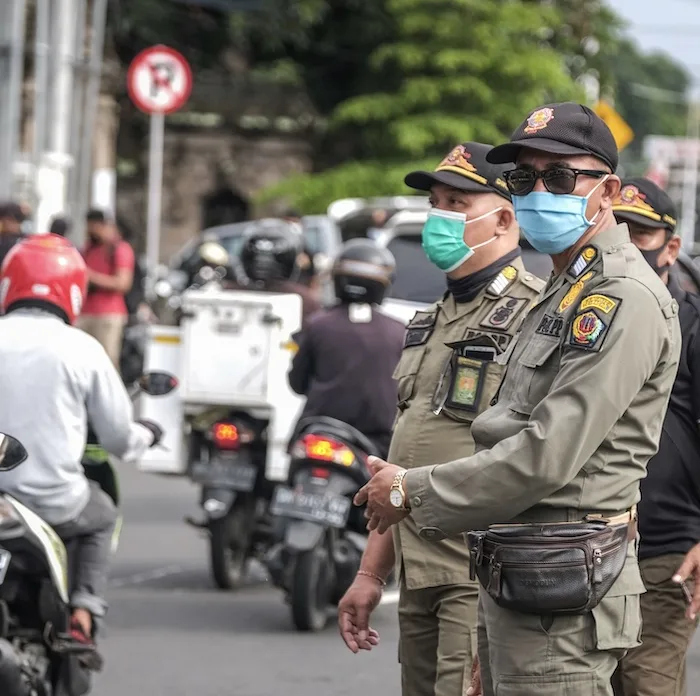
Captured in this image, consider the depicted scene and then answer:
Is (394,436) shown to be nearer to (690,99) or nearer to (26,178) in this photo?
(26,178)

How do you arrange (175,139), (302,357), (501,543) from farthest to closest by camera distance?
(175,139), (302,357), (501,543)

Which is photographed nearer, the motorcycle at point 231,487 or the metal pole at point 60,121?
the motorcycle at point 231,487

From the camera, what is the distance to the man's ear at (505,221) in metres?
5.44

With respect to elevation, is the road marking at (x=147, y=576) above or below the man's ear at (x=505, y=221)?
below

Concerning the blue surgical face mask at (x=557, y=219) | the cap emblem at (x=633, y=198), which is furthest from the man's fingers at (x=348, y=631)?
the cap emblem at (x=633, y=198)

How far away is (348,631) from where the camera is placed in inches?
193

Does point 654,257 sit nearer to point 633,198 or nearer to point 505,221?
point 633,198

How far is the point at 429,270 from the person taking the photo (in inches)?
449

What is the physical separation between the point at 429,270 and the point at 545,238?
742cm

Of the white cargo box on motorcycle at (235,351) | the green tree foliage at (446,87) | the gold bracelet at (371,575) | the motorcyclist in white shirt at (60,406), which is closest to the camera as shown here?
the gold bracelet at (371,575)

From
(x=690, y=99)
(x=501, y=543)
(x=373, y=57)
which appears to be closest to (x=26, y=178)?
(x=373, y=57)

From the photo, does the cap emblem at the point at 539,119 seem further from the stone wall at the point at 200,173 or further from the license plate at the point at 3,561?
the stone wall at the point at 200,173

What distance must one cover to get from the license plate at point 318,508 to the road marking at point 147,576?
177 cm

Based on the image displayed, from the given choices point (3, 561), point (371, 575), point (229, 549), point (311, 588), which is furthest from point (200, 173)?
point (371, 575)
